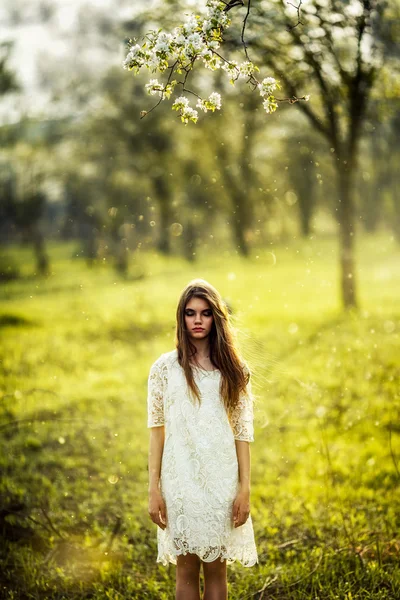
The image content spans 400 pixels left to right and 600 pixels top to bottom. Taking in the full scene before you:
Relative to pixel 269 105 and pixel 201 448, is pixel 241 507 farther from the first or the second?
pixel 269 105

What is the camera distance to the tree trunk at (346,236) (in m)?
8.10

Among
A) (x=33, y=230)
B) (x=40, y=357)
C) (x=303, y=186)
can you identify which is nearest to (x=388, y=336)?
(x=40, y=357)

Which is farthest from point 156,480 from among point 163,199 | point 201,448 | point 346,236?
point 163,199

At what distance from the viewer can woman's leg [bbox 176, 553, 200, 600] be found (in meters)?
2.61

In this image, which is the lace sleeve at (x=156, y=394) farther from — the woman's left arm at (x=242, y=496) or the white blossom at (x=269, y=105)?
the white blossom at (x=269, y=105)

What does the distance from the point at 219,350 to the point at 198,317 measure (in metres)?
0.16

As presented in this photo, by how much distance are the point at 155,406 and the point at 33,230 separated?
20630 millimetres

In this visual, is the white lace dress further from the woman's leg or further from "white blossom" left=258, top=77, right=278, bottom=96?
"white blossom" left=258, top=77, right=278, bottom=96

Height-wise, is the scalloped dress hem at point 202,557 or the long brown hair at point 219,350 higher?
the long brown hair at point 219,350

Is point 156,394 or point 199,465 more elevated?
point 156,394

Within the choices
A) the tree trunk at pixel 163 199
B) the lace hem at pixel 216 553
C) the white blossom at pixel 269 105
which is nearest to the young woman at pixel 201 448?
the lace hem at pixel 216 553

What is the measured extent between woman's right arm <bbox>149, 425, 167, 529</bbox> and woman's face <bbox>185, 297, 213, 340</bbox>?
43 centimetres

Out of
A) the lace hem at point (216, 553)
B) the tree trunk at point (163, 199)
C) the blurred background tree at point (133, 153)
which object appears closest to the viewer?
the lace hem at point (216, 553)

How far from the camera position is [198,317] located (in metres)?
2.65
